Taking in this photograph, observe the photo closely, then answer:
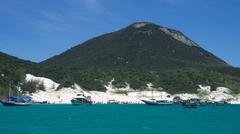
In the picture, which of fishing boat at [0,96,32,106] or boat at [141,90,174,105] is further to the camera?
boat at [141,90,174,105]

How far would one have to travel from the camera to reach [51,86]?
19150cm

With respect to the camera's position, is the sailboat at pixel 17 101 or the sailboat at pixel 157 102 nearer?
the sailboat at pixel 17 101

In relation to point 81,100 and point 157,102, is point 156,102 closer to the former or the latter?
point 157,102

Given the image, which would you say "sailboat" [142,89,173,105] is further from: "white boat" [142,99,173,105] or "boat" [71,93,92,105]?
"boat" [71,93,92,105]

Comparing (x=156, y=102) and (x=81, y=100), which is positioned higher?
(x=81, y=100)

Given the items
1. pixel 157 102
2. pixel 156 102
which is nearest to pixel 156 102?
pixel 156 102

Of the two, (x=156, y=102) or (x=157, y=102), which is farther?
(x=156, y=102)

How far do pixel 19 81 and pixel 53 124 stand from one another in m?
102

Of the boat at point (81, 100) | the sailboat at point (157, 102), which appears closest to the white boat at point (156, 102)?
the sailboat at point (157, 102)

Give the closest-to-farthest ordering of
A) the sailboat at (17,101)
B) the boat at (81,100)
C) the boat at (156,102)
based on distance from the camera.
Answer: the sailboat at (17,101)
the boat at (81,100)
the boat at (156,102)

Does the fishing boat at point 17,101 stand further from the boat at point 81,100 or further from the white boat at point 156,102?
the white boat at point 156,102

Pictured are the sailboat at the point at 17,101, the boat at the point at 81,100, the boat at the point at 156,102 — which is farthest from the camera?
the boat at the point at 156,102

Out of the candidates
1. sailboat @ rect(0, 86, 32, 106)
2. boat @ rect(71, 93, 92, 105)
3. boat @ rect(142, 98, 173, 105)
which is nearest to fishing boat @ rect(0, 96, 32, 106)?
sailboat @ rect(0, 86, 32, 106)

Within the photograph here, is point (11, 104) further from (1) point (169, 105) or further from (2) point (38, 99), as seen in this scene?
(1) point (169, 105)
